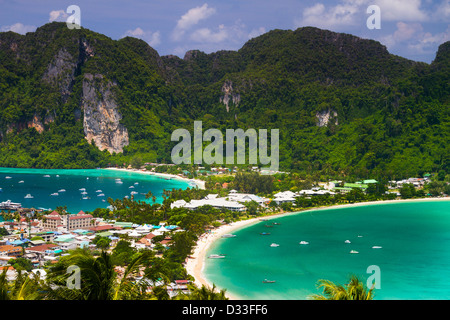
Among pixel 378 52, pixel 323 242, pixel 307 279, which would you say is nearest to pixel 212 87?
pixel 378 52

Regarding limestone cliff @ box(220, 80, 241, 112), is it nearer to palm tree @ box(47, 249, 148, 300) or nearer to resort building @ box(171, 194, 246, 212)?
resort building @ box(171, 194, 246, 212)

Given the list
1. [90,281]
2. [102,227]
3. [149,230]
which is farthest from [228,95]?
[90,281]

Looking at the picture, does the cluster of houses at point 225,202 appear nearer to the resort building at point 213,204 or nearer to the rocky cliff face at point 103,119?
the resort building at point 213,204

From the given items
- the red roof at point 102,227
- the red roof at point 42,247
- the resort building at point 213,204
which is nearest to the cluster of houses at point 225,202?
the resort building at point 213,204

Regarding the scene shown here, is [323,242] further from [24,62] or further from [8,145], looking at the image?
[24,62]

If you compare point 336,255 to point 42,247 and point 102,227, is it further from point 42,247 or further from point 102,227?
point 42,247
